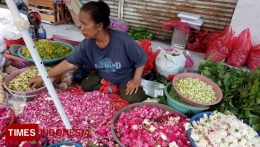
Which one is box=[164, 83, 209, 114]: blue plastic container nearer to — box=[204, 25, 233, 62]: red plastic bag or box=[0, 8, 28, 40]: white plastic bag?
box=[204, 25, 233, 62]: red plastic bag

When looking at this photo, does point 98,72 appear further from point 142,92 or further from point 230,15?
point 230,15

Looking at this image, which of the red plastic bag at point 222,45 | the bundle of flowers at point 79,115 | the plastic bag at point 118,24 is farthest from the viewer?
the plastic bag at point 118,24

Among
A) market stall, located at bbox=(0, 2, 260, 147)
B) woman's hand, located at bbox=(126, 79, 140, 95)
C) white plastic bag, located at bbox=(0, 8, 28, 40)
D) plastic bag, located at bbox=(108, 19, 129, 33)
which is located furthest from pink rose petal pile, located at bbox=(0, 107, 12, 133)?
plastic bag, located at bbox=(108, 19, 129, 33)

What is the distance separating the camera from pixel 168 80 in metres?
2.87

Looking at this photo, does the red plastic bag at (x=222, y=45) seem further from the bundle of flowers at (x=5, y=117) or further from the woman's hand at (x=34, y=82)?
the bundle of flowers at (x=5, y=117)

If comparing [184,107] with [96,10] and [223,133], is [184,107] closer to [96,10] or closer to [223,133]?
[223,133]

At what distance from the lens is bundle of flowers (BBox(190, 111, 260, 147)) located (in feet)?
5.48

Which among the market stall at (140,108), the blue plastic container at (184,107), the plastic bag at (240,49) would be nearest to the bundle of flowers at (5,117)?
the market stall at (140,108)

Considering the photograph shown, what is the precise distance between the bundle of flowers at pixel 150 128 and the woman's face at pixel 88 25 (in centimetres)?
85

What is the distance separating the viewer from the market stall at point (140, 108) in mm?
1718

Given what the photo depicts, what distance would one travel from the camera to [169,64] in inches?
110

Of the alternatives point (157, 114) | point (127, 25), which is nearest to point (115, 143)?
point (157, 114)

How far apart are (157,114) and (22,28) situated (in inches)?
55.3

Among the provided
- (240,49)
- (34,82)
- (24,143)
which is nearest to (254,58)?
(240,49)
